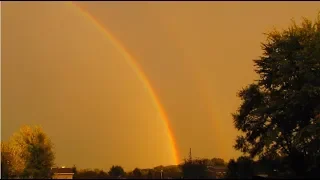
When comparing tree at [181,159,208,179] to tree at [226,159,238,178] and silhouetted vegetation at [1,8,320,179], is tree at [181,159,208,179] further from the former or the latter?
silhouetted vegetation at [1,8,320,179]

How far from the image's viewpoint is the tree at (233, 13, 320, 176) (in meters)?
32.1

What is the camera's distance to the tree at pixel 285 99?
32125mm

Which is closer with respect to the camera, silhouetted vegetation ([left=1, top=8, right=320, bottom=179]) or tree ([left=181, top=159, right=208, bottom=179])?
tree ([left=181, top=159, right=208, bottom=179])

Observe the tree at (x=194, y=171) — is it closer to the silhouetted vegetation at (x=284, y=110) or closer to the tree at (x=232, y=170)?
the tree at (x=232, y=170)

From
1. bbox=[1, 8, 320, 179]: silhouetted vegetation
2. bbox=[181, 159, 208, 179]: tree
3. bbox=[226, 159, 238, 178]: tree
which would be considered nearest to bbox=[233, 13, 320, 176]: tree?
bbox=[1, 8, 320, 179]: silhouetted vegetation

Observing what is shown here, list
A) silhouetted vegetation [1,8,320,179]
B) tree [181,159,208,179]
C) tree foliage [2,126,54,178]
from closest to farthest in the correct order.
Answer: tree [181,159,208,179]
silhouetted vegetation [1,8,320,179]
tree foliage [2,126,54,178]

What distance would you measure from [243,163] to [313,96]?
10.8 metres

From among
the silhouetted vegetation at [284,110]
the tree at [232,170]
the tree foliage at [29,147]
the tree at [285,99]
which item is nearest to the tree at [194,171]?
the tree at [232,170]

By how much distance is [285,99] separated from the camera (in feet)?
110

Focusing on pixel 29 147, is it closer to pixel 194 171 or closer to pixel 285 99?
pixel 285 99

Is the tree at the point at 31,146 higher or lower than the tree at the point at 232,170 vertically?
higher

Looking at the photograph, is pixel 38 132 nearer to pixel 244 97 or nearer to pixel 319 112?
pixel 244 97

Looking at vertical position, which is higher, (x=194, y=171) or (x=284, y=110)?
(x=284, y=110)

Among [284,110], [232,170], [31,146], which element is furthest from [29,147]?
[232,170]
